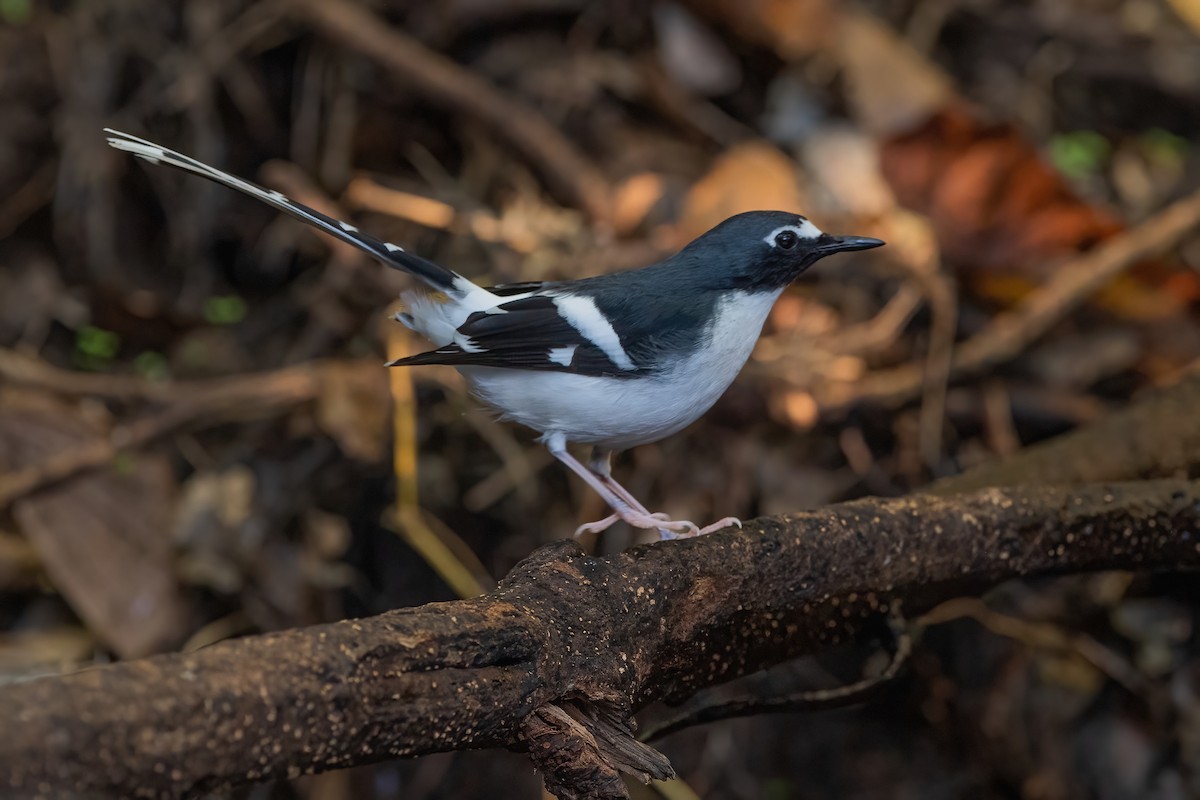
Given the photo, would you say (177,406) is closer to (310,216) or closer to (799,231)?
(310,216)

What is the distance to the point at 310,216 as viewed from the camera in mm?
2693

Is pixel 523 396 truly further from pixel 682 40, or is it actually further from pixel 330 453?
pixel 682 40

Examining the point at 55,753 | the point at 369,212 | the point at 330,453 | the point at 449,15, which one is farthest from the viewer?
the point at 449,15

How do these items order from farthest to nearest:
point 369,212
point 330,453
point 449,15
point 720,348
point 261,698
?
point 449,15
point 369,212
point 330,453
point 720,348
point 261,698

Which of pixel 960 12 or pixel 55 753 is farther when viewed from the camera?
pixel 960 12

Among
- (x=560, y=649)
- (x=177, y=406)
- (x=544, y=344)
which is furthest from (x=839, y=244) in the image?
(x=177, y=406)

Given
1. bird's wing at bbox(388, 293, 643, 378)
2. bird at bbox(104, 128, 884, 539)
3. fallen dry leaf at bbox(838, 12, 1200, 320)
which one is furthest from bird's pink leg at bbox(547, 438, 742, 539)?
fallen dry leaf at bbox(838, 12, 1200, 320)

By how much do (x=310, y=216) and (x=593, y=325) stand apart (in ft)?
2.31

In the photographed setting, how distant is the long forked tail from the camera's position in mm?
2549

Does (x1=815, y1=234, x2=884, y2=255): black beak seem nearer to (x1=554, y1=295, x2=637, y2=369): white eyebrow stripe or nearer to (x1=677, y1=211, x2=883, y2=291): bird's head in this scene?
(x1=677, y1=211, x2=883, y2=291): bird's head

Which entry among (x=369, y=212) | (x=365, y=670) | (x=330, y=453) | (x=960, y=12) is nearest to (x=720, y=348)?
(x=365, y=670)

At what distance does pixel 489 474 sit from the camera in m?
4.74

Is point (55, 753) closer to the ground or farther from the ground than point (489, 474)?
farther from the ground

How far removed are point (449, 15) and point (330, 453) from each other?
2308 mm
